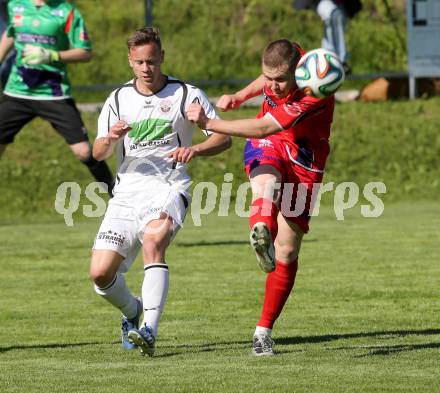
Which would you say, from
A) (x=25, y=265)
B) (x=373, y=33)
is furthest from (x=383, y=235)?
(x=373, y=33)

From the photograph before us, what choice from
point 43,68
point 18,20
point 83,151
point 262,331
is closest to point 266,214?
point 262,331

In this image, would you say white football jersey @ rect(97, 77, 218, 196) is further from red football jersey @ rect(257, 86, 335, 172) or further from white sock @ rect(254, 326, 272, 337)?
white sock @ rect(254, 326, 272, 337)

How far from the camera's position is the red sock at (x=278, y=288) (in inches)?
319

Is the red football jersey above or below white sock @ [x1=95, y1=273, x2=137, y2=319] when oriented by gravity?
above

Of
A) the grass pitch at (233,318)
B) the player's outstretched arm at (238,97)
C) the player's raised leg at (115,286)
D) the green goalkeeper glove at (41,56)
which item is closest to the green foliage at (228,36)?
the grass pitch at (233,318)

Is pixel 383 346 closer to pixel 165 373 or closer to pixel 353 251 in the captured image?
pixel 165 373

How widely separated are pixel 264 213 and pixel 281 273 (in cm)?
54

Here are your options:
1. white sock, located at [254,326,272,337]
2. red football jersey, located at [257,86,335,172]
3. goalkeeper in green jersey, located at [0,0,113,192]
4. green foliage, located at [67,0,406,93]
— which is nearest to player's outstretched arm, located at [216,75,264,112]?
red football jersey, located at [257,86,335,172]

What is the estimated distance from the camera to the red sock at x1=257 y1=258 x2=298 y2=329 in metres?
8.10

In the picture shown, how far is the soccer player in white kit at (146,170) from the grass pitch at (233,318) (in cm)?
50

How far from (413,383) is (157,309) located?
178cm

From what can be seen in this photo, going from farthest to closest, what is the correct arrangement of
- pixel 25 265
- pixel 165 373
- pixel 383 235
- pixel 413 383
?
pixel 383 235 < pixel 25 265 < pixel 165 373 < pixel 413 383

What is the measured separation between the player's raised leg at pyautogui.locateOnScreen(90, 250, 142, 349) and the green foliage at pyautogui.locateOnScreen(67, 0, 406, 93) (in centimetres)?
1455

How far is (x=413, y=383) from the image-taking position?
6586 mm
